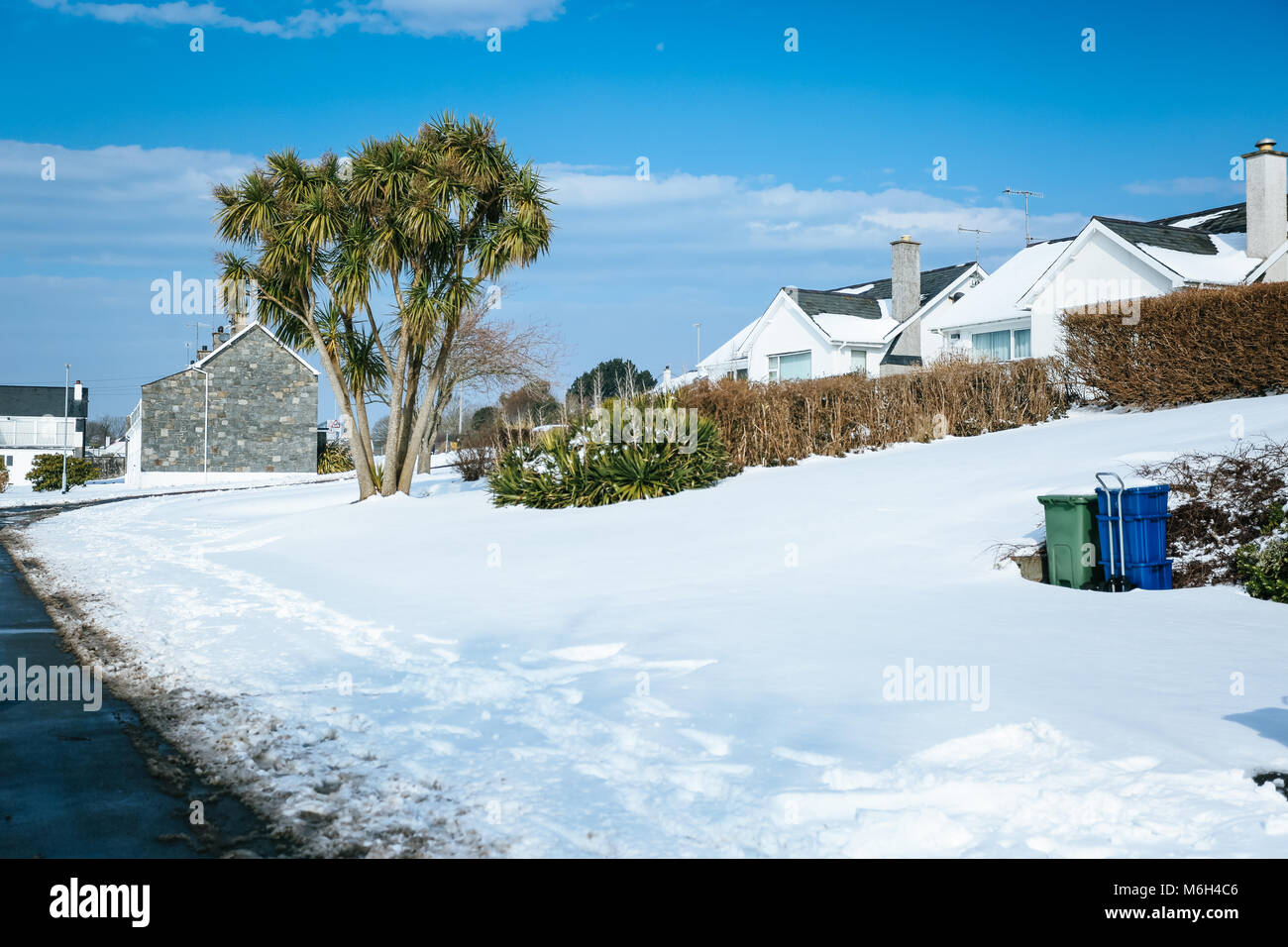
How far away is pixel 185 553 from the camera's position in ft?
52.3

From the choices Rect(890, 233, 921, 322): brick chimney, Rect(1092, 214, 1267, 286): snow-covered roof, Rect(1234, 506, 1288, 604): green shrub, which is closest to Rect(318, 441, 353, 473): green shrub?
Rect(890, 233, 921, 322): brick chimney

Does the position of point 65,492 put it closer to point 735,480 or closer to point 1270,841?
point 735,480

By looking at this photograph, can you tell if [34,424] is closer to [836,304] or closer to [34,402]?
[34,402]

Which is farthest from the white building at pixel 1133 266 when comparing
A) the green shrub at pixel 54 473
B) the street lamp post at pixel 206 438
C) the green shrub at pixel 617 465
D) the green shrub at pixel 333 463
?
the green shrub at pixel 54 473

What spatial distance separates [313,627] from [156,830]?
5117 millimetres

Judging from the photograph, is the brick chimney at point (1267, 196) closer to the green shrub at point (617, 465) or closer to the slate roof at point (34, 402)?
the green shrub at point (617, 465)

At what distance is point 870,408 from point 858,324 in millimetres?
20673

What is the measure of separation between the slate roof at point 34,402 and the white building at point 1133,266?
66.1 meters

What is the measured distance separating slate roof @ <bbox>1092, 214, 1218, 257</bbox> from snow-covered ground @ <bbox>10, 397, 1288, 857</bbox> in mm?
13998

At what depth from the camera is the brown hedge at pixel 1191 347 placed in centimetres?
1667

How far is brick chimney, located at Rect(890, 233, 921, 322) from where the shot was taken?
124 ft

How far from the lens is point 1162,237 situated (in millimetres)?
27188

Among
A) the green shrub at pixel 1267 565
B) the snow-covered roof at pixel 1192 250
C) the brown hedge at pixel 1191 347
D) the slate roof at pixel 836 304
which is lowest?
the green shrub at pixel 1267 565

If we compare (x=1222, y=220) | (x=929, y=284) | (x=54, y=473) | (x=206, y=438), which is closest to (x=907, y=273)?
(x=929, y=284)
